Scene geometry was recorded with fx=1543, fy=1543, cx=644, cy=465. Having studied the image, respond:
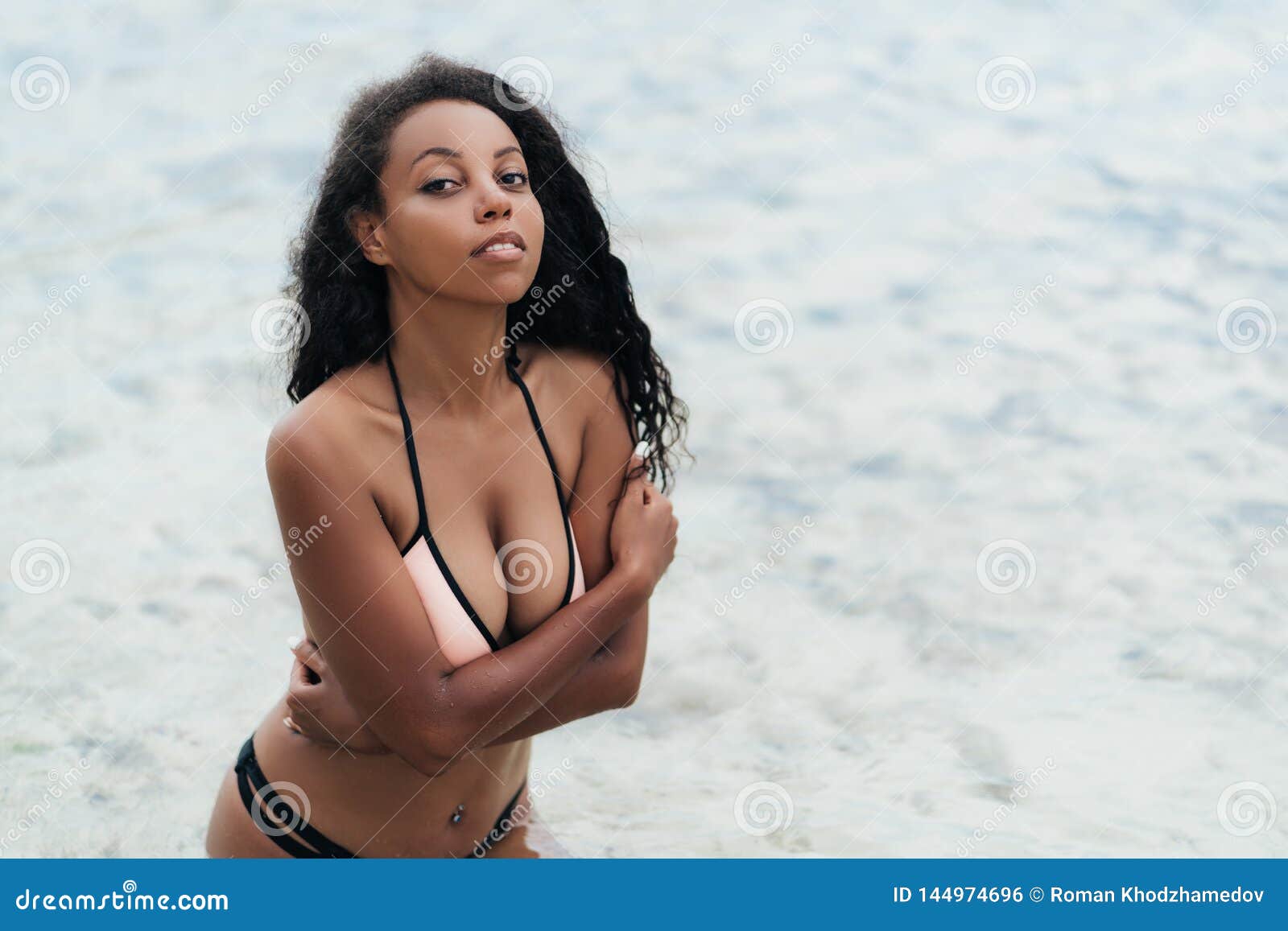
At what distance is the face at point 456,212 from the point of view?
8.24 feet

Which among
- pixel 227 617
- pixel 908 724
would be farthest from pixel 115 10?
pixel 908 724

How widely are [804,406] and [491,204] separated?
4067 mm

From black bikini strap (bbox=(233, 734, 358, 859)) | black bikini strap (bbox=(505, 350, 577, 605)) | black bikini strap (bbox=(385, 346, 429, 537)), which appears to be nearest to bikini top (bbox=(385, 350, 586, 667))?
black bikini strap (bbox=(385, 346, 429, 537))

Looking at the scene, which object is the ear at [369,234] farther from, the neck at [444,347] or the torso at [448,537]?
the torso at [448,537]

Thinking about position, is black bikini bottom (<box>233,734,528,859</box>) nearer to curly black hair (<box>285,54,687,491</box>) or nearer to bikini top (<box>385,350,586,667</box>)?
bikini top (<box>385,350,586,667</box>)

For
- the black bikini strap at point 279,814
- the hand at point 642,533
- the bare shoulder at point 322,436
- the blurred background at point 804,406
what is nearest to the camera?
the bare shoulder at point 322,436

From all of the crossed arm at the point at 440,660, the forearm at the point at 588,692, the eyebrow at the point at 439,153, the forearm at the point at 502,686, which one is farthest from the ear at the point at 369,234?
the forearm at the point at 588,692

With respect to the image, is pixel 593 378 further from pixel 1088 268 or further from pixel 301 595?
pixel 1088 268

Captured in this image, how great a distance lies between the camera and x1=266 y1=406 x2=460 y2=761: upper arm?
2502mm

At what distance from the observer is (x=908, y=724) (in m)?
5.00

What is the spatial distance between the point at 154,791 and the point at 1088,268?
4811 mm

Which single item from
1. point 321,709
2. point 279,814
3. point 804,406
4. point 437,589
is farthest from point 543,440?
point 804,406

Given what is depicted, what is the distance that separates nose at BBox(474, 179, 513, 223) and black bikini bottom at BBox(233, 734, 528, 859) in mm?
1138

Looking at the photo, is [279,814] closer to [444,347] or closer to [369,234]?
[444,347]
